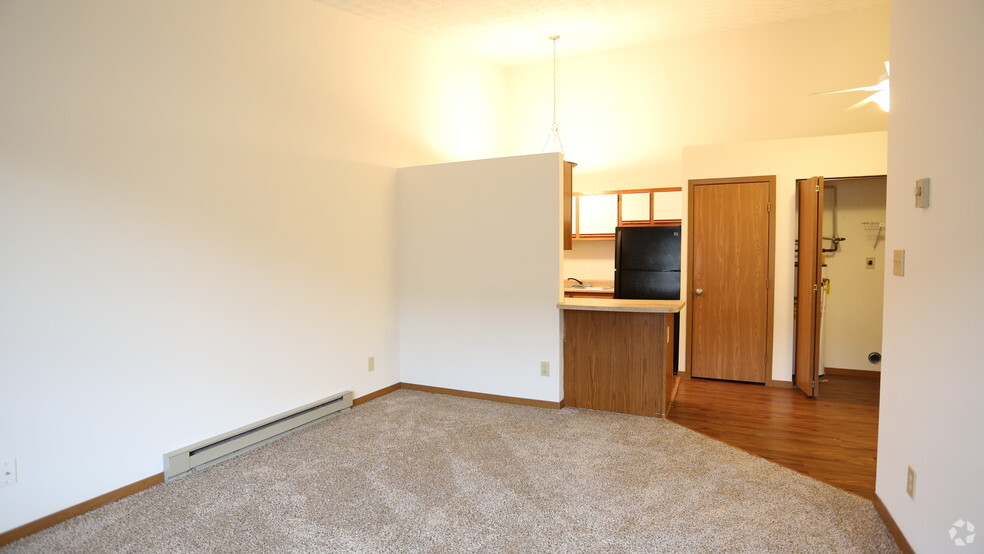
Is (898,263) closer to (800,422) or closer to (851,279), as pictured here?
(800,422)

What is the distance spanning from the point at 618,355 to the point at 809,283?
1.80 metres

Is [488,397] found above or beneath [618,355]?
beneath

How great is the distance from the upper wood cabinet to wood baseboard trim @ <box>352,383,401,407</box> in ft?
8.38

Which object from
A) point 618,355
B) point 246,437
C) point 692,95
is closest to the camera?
point 246,437

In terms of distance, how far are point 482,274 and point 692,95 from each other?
3.14 m

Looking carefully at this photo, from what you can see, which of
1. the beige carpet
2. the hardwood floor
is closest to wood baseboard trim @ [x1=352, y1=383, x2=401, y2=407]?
the beige carpet

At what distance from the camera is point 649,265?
16.5ft

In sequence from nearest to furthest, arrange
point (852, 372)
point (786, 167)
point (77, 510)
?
point (77, 510) < point (786, 167) < point (852, 372)

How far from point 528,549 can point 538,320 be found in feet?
6.87

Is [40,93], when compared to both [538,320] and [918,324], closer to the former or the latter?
[538,320]

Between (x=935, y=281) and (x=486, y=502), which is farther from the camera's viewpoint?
(x=486, y=502)

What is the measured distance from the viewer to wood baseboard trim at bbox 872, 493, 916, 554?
6.55 feet

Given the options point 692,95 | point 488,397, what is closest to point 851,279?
point 692,95

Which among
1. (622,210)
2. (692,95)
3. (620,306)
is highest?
(692,95)
